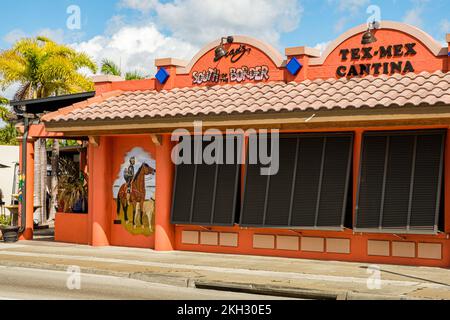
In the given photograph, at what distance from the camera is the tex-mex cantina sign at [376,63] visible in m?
18.5

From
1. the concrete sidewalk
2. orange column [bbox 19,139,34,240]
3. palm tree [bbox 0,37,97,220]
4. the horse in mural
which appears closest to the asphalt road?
the concrete sidewalk

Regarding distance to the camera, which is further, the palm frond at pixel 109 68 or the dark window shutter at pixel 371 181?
the palm frond at pixel 109 68

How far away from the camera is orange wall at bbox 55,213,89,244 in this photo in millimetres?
23672

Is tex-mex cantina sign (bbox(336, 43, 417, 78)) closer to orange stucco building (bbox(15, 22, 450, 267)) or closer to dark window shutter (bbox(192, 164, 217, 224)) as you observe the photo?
orange stucco building (bbox(15, 22, 450, 267))

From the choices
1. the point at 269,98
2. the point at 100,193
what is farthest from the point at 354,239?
the point at 100,193

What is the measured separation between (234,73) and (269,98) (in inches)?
90.4

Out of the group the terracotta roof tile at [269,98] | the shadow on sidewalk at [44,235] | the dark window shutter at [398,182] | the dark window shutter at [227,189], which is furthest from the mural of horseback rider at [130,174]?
the dark window shutter at [398,182]

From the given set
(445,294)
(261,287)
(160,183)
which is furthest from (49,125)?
(445,294)

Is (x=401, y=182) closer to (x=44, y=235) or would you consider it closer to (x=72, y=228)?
(x=72, y=228)

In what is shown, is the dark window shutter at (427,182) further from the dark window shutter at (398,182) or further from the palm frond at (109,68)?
the palm frond at (109,68)

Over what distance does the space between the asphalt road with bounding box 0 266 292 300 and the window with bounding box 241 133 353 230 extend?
449 centimetres

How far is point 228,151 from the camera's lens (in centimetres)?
2022

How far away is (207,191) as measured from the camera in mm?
20500

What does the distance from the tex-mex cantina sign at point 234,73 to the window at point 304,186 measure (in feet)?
7.39
